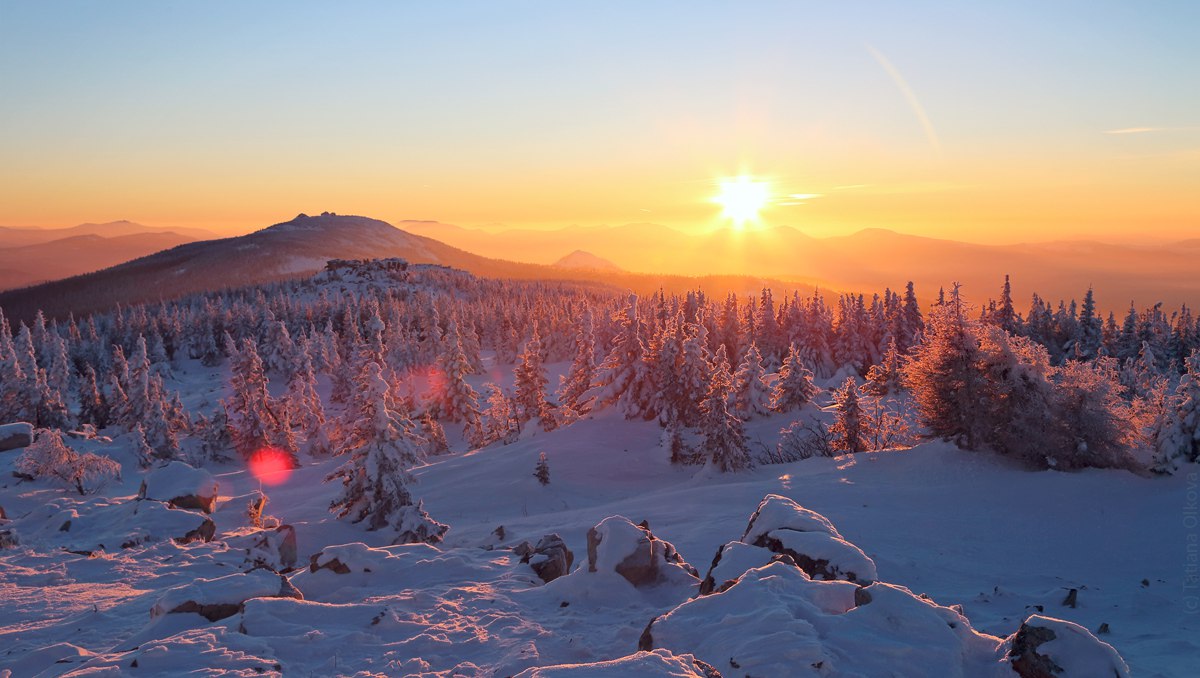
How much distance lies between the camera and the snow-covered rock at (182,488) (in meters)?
19.2

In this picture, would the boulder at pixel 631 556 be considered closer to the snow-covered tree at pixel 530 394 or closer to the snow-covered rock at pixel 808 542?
the snow-covered rock at pixel 808 542

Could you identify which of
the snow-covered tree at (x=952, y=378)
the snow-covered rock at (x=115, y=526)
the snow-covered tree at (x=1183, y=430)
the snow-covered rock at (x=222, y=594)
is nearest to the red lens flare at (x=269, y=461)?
the snow-covered rock at (x=115, y=526)

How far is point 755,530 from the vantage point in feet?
36.7

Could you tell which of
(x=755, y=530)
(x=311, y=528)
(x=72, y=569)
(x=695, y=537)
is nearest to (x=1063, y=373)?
(x=695, y=537)

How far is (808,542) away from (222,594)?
931 centimetres

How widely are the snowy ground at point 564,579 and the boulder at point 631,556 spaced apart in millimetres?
315

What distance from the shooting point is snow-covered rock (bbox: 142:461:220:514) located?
1916 cm

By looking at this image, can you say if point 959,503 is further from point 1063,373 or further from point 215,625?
point 215,625

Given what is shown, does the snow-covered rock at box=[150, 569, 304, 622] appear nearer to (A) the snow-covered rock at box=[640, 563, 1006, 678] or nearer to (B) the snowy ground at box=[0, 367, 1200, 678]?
(B) the snowy ground at box=[0, 367, 1200, 678]

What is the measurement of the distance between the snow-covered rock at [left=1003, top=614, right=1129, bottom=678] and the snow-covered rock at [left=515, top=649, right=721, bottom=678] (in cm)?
315

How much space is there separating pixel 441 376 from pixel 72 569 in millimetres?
41998

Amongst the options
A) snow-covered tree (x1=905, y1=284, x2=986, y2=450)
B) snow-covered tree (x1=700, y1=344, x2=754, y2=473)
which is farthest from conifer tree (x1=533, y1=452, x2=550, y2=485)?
snow-covered tree (x1=905, y1=284, x2=986, y2=450)

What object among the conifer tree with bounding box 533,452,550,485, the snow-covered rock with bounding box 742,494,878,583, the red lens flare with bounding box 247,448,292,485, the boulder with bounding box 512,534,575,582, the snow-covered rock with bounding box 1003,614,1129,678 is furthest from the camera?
the red lens flare with bounding box 247,448,292,485

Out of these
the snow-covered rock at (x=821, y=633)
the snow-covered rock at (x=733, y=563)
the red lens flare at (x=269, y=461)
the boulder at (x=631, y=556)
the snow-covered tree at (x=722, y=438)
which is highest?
the snow-covered rock at (x=821, y=633)
